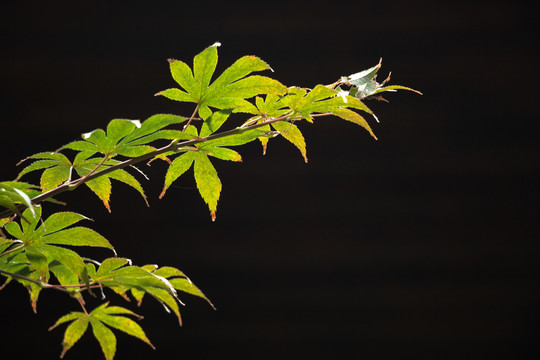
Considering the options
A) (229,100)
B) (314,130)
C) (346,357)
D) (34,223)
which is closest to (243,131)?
(229,100)

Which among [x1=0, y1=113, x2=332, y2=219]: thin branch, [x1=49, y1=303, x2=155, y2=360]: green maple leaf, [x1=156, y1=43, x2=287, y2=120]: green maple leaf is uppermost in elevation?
[x1=156, y1=43, x2=287, y2=120]: green maple leaf

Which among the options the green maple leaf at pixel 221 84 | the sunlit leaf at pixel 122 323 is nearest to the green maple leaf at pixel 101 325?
the sunlit leaf at pixel 122 323

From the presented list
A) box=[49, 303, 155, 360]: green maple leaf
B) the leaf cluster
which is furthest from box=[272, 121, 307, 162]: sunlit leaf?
box=[49, 303, 155, 360]: green maple leaf

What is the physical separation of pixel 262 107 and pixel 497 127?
1600 mm

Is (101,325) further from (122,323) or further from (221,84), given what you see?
(221,84)

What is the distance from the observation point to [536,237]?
1835mm

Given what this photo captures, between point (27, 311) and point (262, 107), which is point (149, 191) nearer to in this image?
point (27, 311)

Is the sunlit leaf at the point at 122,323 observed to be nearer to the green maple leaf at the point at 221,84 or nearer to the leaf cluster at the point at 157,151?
the leaf cluster at the point at 157,151

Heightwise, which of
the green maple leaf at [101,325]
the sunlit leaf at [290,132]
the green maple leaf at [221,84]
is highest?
the green maple leaf at [221,84]

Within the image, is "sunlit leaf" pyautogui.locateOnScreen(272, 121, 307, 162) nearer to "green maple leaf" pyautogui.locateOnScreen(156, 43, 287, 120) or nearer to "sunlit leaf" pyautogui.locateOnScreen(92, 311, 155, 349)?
"green maple leaf" pyautogui.locateOnScreen(156, 43, 287, 120)

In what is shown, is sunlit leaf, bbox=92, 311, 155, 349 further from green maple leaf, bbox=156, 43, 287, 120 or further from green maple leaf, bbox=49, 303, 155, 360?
green maple leaf, bbox=156, 43, 287, 120

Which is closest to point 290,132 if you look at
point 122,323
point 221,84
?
point 221,84

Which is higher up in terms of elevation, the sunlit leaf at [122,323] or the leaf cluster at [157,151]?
the leaf cluster at [157,151]

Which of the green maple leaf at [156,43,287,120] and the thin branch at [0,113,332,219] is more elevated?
the green maple leaf at [156,43,287,120]
